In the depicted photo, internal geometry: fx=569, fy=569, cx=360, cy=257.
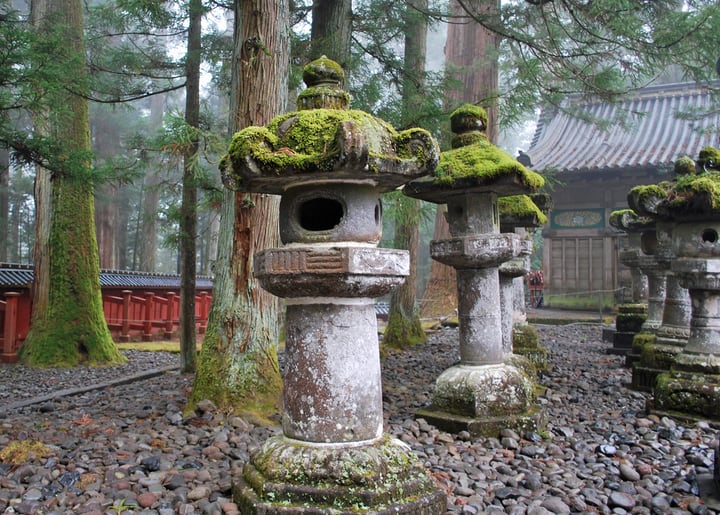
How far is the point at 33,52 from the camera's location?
5.75m

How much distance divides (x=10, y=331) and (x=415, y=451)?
26.1 feet

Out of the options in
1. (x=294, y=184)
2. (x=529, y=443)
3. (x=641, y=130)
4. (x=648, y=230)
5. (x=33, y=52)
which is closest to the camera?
(x=294, y=184)

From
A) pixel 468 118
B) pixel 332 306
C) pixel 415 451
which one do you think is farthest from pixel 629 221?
pixel 332 306

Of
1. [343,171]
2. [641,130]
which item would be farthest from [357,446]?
[641,130]

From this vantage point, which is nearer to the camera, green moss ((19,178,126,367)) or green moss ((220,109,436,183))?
green moss ((220,109,436,183))

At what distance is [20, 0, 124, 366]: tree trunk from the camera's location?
8.66m

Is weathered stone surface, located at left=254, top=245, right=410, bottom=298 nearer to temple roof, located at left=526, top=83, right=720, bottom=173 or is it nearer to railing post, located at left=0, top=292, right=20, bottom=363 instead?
railing post, located at left=0, top=292, right=20, bottom=363

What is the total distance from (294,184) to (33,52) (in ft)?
14.4

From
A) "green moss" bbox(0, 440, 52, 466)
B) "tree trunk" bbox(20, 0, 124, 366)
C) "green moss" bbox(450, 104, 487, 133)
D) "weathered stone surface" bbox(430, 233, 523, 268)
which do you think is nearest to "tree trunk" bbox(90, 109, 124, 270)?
"tree trunk" bbox(20, 0, 124, 366)

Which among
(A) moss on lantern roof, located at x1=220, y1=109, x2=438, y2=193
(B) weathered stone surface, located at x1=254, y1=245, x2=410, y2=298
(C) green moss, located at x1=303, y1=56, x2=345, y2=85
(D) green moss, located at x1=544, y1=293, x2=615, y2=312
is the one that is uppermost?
(C) green moss, located at x1=303, y1=56, x2=345, y2=85

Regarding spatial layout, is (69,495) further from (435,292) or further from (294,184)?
(435,292)

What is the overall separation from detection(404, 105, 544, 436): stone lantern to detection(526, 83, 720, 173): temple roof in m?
10.1

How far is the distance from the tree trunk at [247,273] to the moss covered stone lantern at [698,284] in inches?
142

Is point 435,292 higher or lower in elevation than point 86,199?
lower
